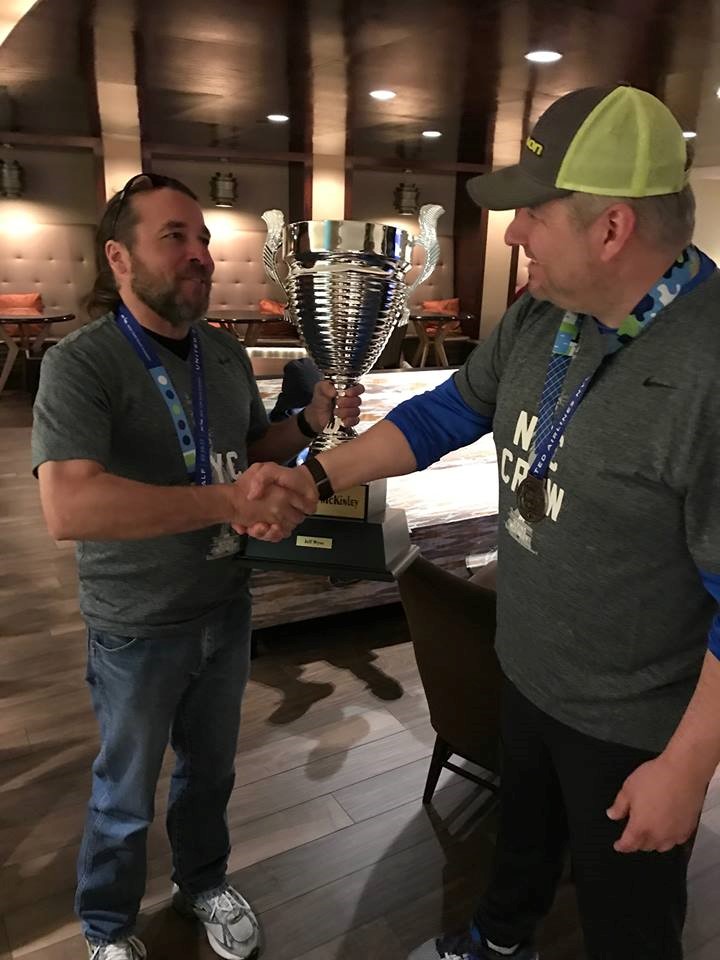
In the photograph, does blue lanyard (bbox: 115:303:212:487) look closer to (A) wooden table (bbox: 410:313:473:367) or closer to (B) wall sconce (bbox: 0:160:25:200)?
(A) wooden table (bbox: 410:313:473:367)

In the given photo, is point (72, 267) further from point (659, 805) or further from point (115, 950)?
point (659, 805)

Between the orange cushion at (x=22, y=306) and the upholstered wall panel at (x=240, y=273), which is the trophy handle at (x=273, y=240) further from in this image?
Result: the upholstered wall panel at (x=240, y=273)

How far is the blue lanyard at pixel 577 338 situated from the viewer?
95cm

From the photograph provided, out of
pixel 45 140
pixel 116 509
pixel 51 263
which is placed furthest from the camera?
pixel 51 263

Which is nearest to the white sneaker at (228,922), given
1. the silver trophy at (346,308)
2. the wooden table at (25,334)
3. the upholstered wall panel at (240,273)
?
the silver trophy at (346,308)

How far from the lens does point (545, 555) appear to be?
1.06 m

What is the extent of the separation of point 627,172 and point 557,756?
84 centimetres

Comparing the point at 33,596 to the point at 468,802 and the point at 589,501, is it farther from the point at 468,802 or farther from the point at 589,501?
the point at 589,501

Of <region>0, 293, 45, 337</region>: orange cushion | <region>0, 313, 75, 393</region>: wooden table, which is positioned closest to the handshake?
<region>0, 313, 75, 393</region>: wooden table

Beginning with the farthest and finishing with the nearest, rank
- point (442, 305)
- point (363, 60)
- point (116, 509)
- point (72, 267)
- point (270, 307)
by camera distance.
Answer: point (442, 305) < point (270, 307) < point (72, 267) < point (363, 60) < point (116, 509)

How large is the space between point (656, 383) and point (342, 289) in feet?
3.07

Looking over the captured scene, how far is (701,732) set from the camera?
910 mm

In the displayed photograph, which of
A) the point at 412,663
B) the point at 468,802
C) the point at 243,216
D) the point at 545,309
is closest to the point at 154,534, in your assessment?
the point at 545,309

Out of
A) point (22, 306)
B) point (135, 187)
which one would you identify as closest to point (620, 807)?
point (135, 187)
